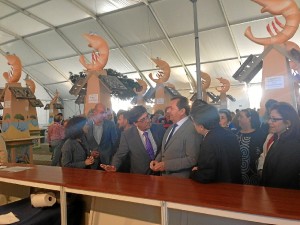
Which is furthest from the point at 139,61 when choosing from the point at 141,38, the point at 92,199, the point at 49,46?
the point at 92,199

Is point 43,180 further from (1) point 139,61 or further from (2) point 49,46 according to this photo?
(2) point 49,46

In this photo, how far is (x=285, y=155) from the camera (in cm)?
174

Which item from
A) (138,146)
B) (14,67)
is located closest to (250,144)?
(138,146)

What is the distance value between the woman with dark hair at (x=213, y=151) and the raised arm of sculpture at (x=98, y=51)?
311 cm

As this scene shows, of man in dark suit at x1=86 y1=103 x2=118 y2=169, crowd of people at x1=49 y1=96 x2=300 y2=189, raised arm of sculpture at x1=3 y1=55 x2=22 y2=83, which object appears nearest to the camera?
crowd of people at x1=49 y1=96 x2=300 y2=189

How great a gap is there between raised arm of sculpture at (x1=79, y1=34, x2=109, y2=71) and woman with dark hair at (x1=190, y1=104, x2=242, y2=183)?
3110 millimetres

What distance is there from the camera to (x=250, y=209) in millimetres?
1367

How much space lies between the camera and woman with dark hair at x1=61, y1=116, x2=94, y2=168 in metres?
2.80

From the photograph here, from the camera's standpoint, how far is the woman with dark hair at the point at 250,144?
262cm

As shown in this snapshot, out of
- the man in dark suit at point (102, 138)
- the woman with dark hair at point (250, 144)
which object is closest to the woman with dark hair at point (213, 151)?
the woman with dark hair at point (250, 144)

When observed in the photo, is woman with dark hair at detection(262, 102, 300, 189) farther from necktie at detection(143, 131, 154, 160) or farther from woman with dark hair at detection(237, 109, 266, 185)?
necktie at detection(143, 131, 154, 160)

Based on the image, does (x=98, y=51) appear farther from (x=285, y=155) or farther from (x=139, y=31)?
(x=139, y=31)

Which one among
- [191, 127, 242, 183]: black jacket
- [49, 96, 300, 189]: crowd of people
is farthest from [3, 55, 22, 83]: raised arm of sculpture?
[191, 127, 242, 183]: black jacket

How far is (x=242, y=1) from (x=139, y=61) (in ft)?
17.3
